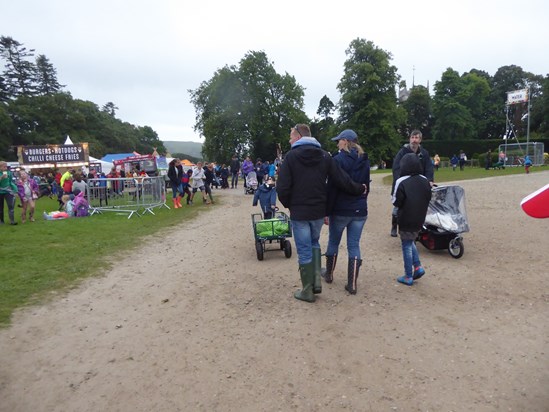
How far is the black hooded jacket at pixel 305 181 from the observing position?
16.3ft

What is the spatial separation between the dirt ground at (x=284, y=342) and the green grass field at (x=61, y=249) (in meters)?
0.51

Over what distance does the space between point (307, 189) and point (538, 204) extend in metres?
3.01

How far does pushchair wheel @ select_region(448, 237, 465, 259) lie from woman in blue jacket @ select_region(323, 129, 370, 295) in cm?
256

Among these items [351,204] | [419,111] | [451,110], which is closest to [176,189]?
[351,204]

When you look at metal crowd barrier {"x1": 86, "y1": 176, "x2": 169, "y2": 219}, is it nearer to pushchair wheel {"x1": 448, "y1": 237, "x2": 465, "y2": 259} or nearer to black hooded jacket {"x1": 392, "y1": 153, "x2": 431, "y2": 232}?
pushchair wheel {"x1": 448, "y1": 237, "x2": 465, "y2": 259}

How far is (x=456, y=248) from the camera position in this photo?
712 cm

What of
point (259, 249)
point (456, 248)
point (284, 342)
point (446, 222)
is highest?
point (446, 222)

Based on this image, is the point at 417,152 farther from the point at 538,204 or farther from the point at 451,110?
the point at 451,110

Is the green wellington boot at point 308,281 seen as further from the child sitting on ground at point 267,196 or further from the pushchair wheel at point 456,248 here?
the child sitting on ground at point 267,196

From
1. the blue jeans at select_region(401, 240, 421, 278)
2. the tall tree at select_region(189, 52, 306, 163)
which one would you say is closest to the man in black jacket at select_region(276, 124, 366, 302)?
the blue jeans at select_region(401, 240, 421, 278)

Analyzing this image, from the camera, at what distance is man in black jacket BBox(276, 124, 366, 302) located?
498cm

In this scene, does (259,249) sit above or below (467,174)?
below

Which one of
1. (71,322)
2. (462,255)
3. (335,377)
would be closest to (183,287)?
(71,322)

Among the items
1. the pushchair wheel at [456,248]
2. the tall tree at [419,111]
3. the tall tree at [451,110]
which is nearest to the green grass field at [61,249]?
the pushchair wheel at [456,248]
